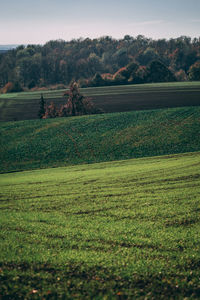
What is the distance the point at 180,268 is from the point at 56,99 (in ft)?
182

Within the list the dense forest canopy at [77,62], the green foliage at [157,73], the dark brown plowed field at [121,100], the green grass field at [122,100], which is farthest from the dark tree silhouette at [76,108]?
the dense forest canopy at [77,62]

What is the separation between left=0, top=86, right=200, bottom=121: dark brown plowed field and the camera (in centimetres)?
4941

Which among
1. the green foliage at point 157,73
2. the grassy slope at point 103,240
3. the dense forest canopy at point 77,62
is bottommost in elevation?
the grassy slope at point 103,240

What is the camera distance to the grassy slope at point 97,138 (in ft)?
96.4

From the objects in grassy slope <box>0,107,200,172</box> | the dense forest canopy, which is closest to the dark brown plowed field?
grassy slope <box>0,107,200,172</box>

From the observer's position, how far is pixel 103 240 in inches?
399

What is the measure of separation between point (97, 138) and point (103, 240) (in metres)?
25.5

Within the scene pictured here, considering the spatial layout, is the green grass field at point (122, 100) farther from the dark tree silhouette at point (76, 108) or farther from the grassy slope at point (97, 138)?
the grassy slope at point (97, 138)

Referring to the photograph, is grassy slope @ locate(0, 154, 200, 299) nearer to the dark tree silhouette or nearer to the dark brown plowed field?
the dark tree silhouette

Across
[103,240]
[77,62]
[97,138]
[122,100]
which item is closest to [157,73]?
[122,100]

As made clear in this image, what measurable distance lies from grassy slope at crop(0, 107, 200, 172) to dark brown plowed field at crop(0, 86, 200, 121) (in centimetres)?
633

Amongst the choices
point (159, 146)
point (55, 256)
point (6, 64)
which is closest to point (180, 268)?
point (55, 256)

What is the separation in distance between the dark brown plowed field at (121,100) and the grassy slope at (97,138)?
633 cm

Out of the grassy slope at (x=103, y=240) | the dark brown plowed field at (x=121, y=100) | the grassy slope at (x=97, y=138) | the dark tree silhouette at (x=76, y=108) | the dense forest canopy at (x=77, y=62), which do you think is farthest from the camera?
the dense forest canopy at (x=77, y=62)
